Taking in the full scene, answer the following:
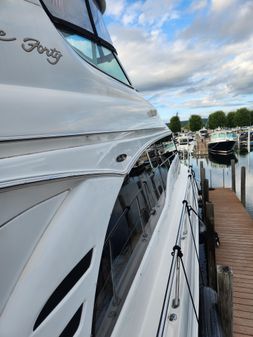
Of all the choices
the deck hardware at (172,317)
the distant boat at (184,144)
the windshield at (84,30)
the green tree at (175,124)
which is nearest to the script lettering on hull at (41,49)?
the windshield at (84,30)

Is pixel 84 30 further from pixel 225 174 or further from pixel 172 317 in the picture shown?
pixel 225 174

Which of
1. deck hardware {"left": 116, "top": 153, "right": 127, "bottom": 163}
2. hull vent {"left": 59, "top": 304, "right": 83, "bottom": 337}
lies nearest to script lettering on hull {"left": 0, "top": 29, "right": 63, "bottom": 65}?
deck hardware {"left": 116, "top": 153, "right": 127, "bottom": 163}

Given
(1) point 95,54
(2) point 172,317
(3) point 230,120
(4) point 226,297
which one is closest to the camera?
(2) point 172,317

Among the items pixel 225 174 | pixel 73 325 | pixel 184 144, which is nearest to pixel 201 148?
pixel 184 144

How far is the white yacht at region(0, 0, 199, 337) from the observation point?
1217 millimetres

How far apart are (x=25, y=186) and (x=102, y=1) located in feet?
10.1

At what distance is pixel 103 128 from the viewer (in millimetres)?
2061

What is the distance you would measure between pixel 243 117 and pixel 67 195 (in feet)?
281

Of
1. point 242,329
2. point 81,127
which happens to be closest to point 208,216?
point 242,329

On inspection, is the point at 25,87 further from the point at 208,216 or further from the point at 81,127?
the point at 208,216

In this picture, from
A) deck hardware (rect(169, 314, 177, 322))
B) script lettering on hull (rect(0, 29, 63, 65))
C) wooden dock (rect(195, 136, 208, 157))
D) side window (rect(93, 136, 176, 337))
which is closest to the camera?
script lettering on hull (rect(0, 29, 63, 65))

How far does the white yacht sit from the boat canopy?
13 mm

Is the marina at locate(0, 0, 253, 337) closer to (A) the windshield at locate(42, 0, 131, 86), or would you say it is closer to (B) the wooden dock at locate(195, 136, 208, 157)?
(A) the windshield at locate(42, 0, 131, 86)

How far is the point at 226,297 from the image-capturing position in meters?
3.85
